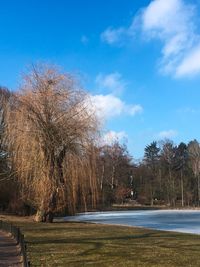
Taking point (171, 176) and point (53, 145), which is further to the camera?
point (171, 176)

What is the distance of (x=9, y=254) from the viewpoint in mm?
12852

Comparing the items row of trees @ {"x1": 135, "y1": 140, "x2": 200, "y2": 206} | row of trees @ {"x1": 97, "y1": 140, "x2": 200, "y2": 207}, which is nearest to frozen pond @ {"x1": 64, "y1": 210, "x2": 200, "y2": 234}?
row of trees @ {"x1": 97, "y1": 140, "x2": 200, "y2": 207}

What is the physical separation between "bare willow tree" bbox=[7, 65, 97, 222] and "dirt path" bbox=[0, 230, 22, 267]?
12.4 metres

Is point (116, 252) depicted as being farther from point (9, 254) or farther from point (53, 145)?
point (53, 145)

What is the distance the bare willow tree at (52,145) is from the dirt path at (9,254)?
40.6 feet

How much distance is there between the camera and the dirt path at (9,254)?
36.9 feet

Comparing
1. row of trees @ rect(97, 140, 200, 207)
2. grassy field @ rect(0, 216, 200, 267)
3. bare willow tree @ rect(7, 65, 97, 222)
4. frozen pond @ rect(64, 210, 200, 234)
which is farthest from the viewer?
row of trees @ rect(97, 140, 200, 207)

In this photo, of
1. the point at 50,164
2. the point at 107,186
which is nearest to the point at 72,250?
the point at 50,164

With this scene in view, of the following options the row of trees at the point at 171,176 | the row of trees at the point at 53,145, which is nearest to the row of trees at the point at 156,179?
the row of trees at the point at 171,176

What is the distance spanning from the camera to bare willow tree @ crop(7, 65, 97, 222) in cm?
2884

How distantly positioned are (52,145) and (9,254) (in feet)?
53.8

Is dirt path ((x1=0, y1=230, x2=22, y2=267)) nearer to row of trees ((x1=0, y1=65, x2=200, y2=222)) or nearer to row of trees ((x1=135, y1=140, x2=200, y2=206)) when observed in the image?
row of trees ((x1=0, y1=65, x2=200, y2=222))

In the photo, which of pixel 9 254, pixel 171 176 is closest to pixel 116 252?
pixel 9 254

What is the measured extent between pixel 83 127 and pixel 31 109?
3297 millimetres
